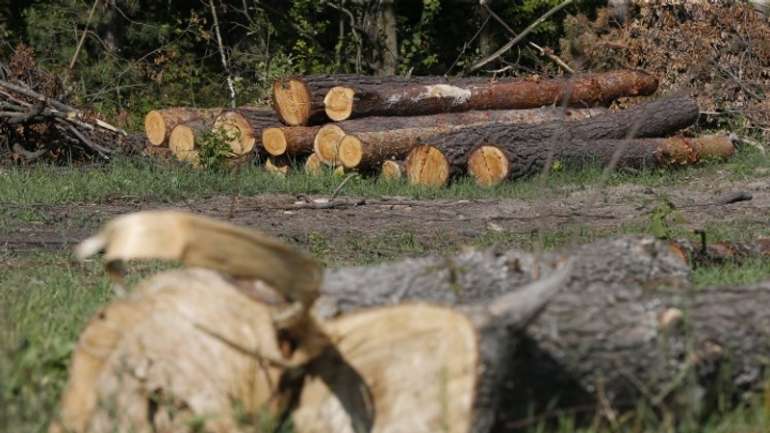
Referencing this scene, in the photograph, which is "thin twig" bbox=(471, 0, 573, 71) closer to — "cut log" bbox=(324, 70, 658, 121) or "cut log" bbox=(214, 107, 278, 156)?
"cut log" bbox=(324, 70, 658, 121)

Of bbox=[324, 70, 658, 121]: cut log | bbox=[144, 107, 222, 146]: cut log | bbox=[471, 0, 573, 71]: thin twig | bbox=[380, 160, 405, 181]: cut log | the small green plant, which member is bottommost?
bbox=[380, 160, 405, 181]: cut log

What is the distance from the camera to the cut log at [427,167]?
12992 mm

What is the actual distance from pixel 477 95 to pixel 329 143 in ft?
7.22

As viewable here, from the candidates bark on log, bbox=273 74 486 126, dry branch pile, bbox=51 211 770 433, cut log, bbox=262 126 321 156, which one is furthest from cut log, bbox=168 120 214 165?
dry branch pile, bbox=51 211 770 433

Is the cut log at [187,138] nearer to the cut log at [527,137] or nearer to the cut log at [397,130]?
the cut log at [397,130]

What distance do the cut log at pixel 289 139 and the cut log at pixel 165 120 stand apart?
3.05 ft

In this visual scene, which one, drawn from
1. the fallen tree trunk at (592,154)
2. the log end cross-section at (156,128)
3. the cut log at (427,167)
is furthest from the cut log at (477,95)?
the log end cross-section at (156,128)

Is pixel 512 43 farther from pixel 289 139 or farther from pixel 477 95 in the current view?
pixel 289 139

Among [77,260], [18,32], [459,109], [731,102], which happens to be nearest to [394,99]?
[459,109]

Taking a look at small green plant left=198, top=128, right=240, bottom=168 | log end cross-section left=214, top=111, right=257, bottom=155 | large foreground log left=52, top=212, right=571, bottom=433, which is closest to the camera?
large foreground log left=52, top=212, right=571, bottom=433

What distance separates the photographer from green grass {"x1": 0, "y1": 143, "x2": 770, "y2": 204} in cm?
1166

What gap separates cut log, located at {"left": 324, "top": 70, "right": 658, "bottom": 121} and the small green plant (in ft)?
4.34

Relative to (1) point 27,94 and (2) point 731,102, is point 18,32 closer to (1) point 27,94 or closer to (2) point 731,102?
(1) point 27,94

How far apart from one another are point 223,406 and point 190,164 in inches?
406
